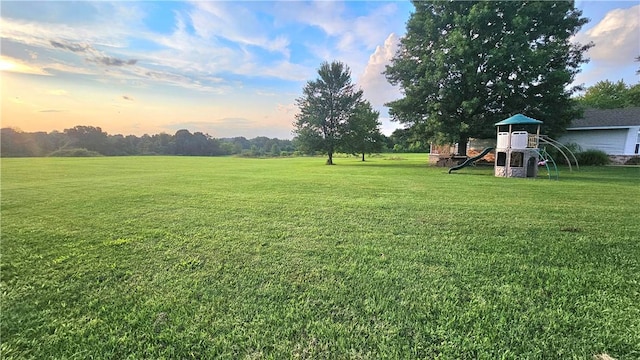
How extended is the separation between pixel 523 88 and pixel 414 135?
6.41 meters

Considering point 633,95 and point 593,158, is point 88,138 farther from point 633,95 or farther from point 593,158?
point 633,95

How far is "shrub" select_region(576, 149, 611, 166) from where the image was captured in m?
17.0

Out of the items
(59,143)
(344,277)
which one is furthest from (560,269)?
(59,143)

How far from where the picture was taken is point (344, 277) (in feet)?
8.62

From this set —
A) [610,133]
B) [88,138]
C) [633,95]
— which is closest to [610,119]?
[610,133]

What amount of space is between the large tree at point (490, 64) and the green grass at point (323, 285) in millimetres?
12539

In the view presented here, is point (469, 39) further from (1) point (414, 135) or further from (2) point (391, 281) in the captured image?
(2) point (391, 281)

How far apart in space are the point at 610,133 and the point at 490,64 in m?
10.6

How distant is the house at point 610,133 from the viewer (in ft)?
56.4

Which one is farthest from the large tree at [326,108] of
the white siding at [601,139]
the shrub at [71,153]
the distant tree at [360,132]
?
the shrub at [71,153]

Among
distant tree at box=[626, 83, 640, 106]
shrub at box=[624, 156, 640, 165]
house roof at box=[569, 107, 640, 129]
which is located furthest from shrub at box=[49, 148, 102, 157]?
distant tree at box=[626, 83, 640, 106]

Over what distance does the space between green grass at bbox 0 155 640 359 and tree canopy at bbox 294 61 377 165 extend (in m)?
19.8

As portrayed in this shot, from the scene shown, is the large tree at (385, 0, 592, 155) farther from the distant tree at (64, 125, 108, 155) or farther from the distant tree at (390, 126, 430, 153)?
the distant tree at (64, 125, 108, 155)

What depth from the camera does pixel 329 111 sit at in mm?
24359
